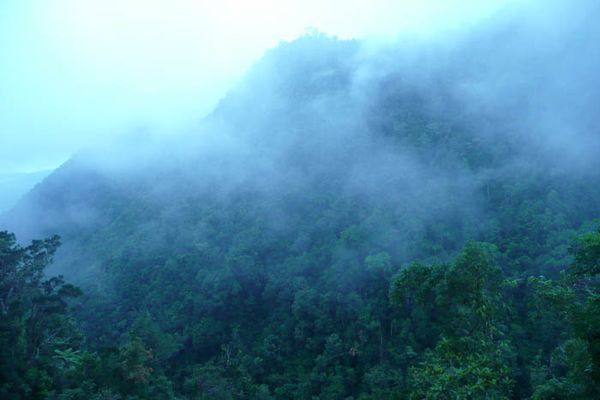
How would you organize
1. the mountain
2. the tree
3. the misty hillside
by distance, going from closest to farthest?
the tree → the misty hillside → the mountain

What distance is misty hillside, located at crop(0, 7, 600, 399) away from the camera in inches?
682

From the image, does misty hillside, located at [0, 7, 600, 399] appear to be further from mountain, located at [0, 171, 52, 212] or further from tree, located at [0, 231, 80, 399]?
mountain, located at [0, 171, 52, 212]

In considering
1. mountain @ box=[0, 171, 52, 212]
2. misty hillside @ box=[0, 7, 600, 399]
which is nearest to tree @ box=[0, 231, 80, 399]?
misty hillside @ box=[0, 7, 600, 399]

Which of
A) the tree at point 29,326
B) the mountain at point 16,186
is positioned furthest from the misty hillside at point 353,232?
the mountain at point 16,186

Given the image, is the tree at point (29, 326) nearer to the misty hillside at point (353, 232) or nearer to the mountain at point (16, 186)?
the misty hillside at point (353, 232)

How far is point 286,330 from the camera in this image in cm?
3772

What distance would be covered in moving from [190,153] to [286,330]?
47545 mm

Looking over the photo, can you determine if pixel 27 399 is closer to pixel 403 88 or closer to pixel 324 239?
pixel 324 239

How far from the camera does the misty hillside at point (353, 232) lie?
17.3m

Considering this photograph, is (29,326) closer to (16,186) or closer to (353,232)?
(353,232)

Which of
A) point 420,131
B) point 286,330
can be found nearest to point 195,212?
point 286,330

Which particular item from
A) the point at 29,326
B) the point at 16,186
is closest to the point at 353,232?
the point at 29,326

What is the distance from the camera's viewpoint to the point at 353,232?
43750 millimetres

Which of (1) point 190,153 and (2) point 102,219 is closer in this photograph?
(2) point 102,219
